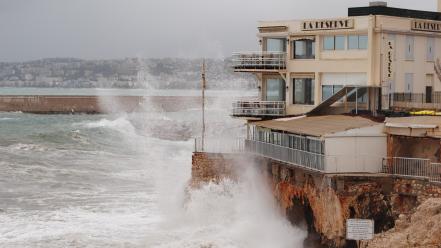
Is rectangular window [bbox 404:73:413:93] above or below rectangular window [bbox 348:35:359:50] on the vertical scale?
below

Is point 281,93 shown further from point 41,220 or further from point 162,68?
point 162,68

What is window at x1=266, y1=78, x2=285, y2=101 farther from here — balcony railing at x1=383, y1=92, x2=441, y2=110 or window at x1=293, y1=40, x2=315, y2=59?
balcony railing at x1=383, y1=92, x2=441, y2=110

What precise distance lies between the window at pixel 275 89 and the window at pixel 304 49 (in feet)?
4.89

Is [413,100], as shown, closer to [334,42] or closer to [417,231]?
[334,42]

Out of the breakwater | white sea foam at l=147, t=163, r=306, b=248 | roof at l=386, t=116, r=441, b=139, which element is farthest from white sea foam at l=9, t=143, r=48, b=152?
the breakwater

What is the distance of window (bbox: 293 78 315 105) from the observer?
35031mm

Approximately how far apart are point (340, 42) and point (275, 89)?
3863mm

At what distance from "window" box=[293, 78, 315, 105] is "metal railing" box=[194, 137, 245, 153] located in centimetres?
271

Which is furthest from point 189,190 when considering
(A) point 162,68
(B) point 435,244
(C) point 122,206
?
(A) point 162,68

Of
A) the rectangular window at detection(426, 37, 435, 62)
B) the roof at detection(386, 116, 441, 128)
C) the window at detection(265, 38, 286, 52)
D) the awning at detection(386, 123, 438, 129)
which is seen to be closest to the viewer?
the awning at detection(386, 123, 438, 129)

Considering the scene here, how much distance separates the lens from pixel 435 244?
75.9ft

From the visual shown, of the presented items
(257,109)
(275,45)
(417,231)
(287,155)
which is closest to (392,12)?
(275,45)

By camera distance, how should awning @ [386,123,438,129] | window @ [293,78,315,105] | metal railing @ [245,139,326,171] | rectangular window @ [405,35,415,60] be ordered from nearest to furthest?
awning @ [386,123,438,129], metal railing @ [245,139,326,171], rectangular window @ [405,35,415,60], window @ [293,78,315,105]

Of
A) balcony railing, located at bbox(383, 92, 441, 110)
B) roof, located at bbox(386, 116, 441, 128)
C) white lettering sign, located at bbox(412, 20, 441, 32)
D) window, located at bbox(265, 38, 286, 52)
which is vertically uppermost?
white lettering sign, located at bbox(412, 20, 441, 32)
